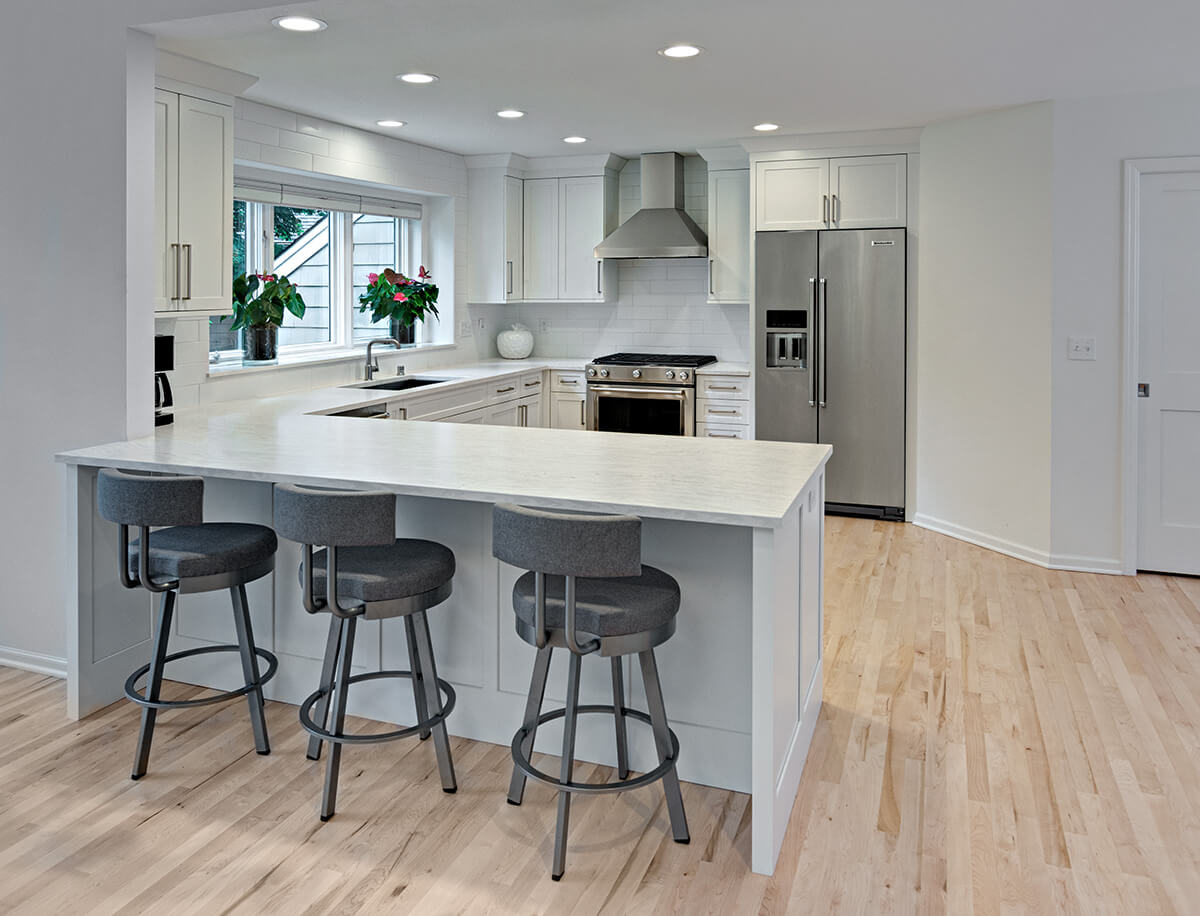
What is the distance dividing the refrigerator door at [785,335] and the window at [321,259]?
2.32m

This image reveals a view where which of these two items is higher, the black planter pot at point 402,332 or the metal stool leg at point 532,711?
the black planter pot at point 402,332

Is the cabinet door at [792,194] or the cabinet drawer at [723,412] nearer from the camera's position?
the cabinet door at [792,194]

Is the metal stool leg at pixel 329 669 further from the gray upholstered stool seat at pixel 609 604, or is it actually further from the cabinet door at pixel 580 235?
the cabinet door at pixel 580 235

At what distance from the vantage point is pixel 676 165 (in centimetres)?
662

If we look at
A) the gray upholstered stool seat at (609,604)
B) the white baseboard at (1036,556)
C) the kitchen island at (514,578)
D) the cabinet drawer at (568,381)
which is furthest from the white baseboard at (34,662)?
the white baseboard at (1036,556)

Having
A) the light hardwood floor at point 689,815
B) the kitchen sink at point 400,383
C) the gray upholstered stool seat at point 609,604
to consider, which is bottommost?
the light hardwood floor at point 689,815

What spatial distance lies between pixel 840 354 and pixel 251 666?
4.18 metres

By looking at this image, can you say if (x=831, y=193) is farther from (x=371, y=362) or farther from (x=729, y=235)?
(x=371, y=362)

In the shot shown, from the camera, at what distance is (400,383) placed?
5.79 metres

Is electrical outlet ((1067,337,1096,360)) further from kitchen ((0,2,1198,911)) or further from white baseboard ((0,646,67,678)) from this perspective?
white baseboard ((0,646,67,678))

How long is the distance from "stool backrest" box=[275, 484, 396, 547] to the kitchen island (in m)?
0.16

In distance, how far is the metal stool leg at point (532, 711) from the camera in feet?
8.17

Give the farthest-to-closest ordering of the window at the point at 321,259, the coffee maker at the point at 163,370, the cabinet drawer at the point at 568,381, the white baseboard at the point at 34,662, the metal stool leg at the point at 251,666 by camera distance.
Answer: the cabinet drawer at the point at 568,381 < the window at the point at 321,259 < the coffee maker at the point at 163,370 < the white baseboard at the point at 34,662 < the metal stool leg at the point at 251,666

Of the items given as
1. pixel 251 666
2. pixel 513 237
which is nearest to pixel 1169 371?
pixel 513 237
